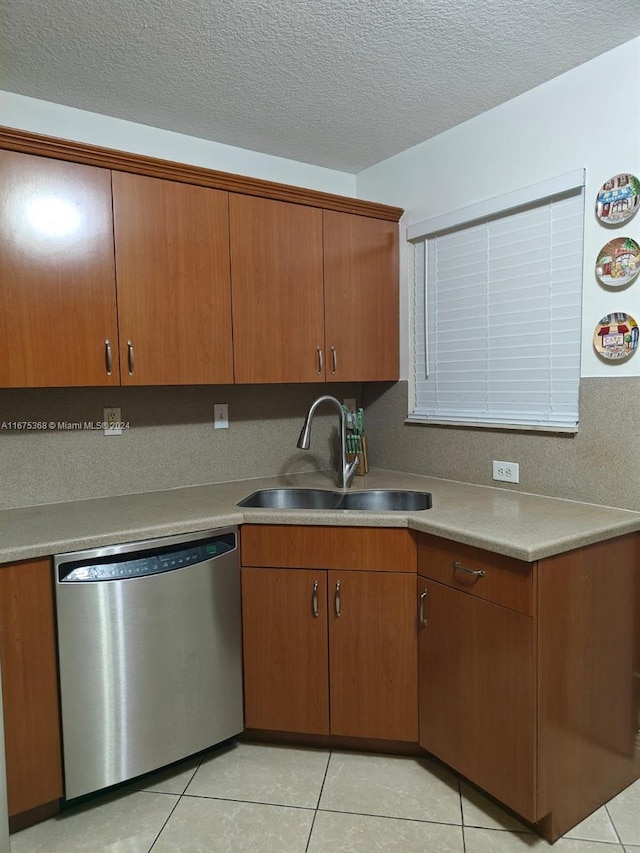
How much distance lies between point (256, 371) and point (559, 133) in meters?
1.43

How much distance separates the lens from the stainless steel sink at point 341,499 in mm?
2531

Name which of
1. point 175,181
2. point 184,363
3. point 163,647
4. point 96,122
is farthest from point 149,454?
point 96,122

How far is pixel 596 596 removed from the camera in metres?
1.82

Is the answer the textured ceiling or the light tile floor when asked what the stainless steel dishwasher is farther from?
the textured ceiling

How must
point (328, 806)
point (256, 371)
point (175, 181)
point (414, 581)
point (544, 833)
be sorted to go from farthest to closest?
point (256, 371) < point (175, 181) < point (414, 581) < point (328, 806) < point (544, 833)

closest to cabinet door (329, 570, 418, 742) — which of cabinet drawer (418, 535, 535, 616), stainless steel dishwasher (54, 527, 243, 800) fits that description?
cabinet drawer (418, 535, 535, 616)

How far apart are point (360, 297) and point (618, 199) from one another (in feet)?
3.76

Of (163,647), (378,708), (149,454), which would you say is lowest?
(378,708)

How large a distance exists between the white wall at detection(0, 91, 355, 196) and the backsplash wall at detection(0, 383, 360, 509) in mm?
981

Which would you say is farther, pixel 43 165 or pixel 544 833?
pixel 43 165

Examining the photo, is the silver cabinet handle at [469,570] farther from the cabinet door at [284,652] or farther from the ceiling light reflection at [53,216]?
the ceiling light reflection at [53,216]

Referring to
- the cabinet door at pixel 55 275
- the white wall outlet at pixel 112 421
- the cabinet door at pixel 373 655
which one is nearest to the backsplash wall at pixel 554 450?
the cabinet door at pixel 373 655

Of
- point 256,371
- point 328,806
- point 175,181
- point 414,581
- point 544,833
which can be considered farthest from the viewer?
point 256,371

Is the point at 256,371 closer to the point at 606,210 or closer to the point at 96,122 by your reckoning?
the point at 96,122
